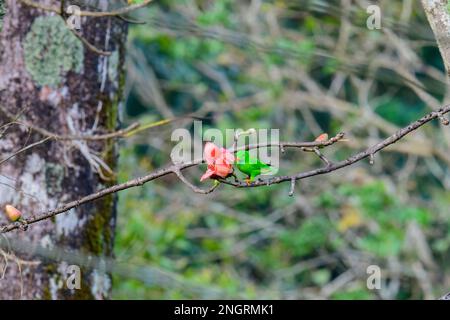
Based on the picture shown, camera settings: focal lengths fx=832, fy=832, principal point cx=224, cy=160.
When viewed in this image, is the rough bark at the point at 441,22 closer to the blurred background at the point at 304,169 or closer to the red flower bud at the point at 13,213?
the red flower bud at the point at 13,213

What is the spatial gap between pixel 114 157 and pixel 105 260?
1.14ft

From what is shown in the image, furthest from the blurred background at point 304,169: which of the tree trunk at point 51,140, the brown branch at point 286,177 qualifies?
the brown branch at point 286,177

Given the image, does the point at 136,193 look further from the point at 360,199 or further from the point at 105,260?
the point at 105,260

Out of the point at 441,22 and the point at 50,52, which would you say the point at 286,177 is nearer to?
the point at 441,22


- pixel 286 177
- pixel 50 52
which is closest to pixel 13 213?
pixel 286 177

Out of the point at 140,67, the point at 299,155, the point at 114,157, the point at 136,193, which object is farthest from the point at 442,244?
the point at 114,157

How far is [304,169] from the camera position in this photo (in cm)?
645

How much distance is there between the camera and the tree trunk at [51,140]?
2.52 metres

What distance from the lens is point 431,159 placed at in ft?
23.0

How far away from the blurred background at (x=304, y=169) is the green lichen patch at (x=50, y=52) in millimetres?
2810

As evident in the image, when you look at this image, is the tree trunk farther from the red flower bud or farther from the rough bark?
the rough bark

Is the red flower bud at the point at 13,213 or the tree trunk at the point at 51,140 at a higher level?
the tree trunk at the point at 51,140

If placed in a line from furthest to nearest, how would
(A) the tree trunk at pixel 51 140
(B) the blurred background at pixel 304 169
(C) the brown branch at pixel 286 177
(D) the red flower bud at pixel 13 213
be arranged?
1. (B) the blurred background at pixel 304 169
2. (A) the tree trunk at pixel 51 140
3. (D) the red flower bud at pixel 13 213
4. (C) the brown branch at pixel 286 177

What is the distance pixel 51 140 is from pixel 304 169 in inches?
159
